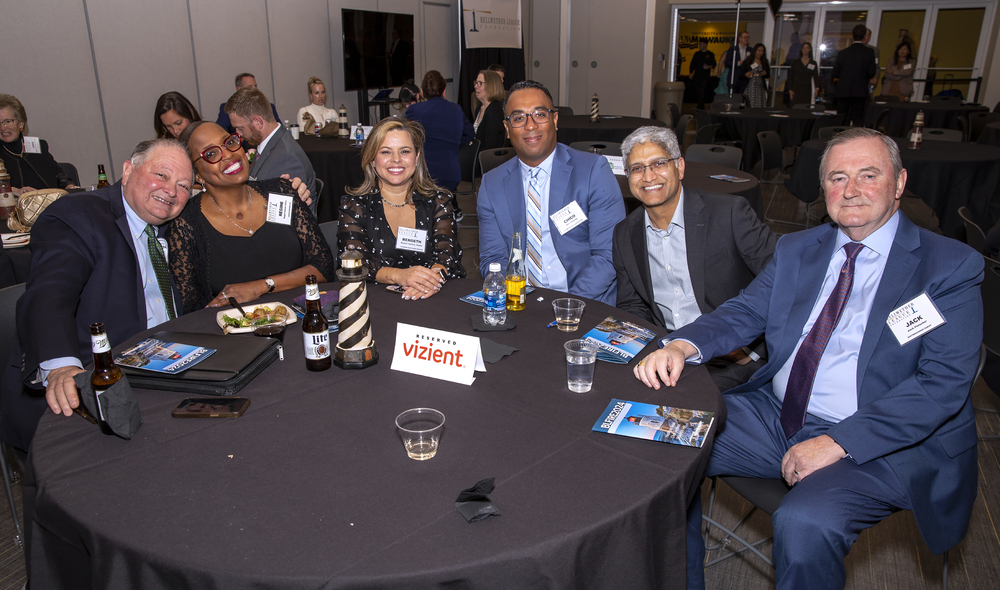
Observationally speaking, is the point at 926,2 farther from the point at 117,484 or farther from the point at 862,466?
the point at 117,484

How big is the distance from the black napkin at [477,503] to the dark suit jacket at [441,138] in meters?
5.34

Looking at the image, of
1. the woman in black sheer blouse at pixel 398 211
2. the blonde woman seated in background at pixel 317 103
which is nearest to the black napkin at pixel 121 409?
the woman in black sheer blouse at pixel 398 211

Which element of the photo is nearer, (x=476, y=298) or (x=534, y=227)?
(x=476, y=298)

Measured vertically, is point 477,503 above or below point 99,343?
below

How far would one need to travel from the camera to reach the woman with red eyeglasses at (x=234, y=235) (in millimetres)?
2531

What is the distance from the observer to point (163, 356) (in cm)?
168

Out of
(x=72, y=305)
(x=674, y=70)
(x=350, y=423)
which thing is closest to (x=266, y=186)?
(x=72, y=305)

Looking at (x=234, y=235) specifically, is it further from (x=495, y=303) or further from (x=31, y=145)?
(x=31, y=145)

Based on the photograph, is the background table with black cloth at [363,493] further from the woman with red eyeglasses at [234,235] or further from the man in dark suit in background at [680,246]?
the woman with red eyeglasses at [234,235]

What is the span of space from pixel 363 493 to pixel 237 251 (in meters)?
1.79

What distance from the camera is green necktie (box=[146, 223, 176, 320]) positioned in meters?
2.23

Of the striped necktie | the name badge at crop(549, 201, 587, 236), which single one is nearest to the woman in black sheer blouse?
the striped necktie

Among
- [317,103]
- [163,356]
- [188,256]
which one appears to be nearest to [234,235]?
[188,256]

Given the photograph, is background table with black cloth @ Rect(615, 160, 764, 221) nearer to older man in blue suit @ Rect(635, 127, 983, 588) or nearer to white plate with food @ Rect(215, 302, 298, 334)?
older man in blue suit @ Rect(635, 127, 983, 588)
